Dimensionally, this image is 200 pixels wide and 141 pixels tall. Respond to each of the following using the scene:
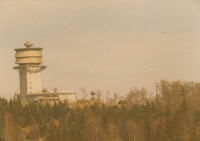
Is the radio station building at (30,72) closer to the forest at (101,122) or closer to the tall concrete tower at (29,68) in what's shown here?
the tall concrete tower at (29,68)

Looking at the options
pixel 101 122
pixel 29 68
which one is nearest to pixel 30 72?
pixel 29 68

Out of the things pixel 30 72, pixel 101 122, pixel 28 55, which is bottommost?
pixel 101 122

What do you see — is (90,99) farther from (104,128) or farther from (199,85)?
(104,128)

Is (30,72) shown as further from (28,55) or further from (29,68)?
(28,55)

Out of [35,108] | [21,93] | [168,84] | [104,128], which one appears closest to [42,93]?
[21,93]

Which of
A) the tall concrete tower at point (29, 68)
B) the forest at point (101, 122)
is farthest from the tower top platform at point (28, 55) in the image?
the forest at point (101, 122)

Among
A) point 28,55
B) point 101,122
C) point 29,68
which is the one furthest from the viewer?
point 29,68

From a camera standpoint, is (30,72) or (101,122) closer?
(101,122)

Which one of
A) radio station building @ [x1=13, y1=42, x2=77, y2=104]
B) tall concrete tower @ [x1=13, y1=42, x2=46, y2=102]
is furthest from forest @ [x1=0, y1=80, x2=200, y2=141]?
tall concrete tower @ [x1=13, y1=42, x2=46, y2=102]

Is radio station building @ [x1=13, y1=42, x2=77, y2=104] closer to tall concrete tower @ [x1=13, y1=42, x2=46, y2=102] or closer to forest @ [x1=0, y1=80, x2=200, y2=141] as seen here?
tall concrete tower @ [x1=13, y1=42, x2=46, y2=102]
